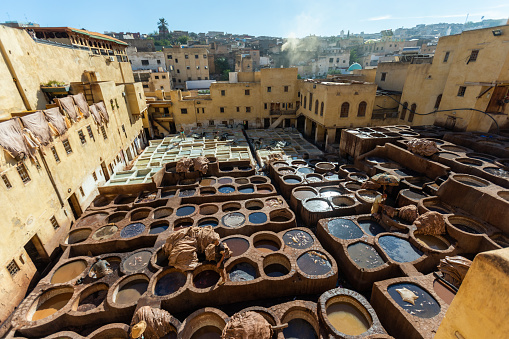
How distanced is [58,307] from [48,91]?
16.3 m

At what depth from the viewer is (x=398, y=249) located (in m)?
12.4

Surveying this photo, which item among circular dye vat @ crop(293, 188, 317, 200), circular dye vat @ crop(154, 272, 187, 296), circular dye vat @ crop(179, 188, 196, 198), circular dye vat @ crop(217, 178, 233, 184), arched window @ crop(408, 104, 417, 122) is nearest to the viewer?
circular dye vat @ crop(154, 272, 187, 296)

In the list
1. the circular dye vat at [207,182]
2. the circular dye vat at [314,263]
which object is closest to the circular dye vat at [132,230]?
the circular dye vat at [207,182]

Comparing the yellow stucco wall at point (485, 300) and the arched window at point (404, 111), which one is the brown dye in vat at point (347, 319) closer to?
the yellow stucco wall at point (485, 300)

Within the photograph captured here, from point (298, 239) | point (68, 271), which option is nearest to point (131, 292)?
point (68, 271)

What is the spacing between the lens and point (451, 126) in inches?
880

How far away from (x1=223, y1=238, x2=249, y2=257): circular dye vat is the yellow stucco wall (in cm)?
997

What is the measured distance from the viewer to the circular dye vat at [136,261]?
11981 millimetres

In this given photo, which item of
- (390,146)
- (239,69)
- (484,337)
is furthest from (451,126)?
(239,69)

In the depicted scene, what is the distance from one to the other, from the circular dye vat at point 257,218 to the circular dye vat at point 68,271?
9.47m

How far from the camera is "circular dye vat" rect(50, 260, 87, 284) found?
1183cm

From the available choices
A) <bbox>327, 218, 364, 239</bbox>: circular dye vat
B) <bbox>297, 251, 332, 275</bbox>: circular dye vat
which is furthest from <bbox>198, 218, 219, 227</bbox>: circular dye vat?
<bbox>327, 218, 364, 239</bbox>: circular dye vat

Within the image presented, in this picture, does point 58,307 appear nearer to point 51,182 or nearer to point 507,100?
point 51,182

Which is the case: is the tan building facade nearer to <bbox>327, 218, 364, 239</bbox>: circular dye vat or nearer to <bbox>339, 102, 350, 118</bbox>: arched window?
<bbox>327, 218, 364, 239</bbox>: circular dye vat
